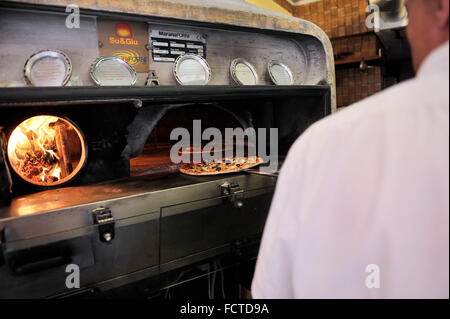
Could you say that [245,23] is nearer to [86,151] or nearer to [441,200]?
[86,151]

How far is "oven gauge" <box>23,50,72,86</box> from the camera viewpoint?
1.70m

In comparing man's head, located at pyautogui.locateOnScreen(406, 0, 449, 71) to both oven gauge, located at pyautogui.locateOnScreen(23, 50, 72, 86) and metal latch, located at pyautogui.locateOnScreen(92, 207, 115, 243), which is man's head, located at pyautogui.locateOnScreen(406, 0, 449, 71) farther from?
oven gauge, located at pyautogui.locateOnScreen(23, 50, 72, 86)

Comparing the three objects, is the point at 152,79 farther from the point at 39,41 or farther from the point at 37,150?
the point at 37,150

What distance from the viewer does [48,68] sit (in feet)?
5.70

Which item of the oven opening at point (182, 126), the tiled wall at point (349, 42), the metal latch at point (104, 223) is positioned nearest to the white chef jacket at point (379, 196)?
the metal latch at point (104, 223)

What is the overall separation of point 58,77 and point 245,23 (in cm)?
119

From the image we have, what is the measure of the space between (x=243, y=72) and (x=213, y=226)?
1160 mm

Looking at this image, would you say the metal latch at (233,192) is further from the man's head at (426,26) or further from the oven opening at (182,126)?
the man's head at (426,26)

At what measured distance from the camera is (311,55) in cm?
271

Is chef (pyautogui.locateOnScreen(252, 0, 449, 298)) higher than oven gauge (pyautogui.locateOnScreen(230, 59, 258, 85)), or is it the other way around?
oven gauge (pyautogui.locateOnScreen(230, 59, 258, 85))

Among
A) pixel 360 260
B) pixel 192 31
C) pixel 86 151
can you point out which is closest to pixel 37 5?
pixel 86 151

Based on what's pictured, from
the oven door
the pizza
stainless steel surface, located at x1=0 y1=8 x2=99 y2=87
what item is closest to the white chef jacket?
the oven door

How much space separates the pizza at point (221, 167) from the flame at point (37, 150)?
74 centimetres

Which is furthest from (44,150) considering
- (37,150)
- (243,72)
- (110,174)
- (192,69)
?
(243,72)
